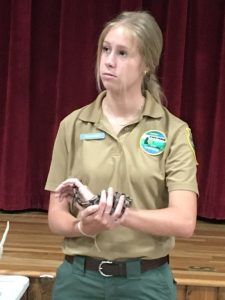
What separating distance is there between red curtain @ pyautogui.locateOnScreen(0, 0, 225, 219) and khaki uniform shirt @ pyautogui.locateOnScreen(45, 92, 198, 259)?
211 centimetres

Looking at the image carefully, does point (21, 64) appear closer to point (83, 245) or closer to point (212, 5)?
point (212, 5)

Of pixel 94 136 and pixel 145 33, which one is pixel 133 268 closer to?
pixel 94 136

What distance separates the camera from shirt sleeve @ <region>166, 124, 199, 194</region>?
131 cm

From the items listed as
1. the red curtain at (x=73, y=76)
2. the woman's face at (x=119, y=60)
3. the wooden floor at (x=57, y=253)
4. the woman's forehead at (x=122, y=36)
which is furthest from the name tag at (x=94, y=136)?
the red curtain at (x=73, y=76)

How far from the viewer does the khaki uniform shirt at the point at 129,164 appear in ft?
4.32

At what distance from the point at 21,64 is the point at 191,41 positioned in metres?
1.08

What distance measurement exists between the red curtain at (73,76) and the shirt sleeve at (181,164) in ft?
6.93

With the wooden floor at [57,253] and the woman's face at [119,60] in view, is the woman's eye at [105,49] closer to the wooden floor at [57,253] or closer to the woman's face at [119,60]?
the woman's face at [119,60]

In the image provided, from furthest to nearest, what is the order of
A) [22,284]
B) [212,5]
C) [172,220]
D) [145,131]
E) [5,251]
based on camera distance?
[212,5]
[5,251]
[22,284]
[145,131]
[172,220]

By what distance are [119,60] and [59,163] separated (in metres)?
0.30

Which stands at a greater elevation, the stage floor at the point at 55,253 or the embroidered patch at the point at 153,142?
the embroidered patch at the point at 153,142

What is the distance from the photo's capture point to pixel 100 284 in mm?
1338

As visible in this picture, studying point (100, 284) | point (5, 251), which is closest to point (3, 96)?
point (5, 251)

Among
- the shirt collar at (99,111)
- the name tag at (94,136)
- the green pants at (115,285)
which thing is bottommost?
the green pants at (115,285)
